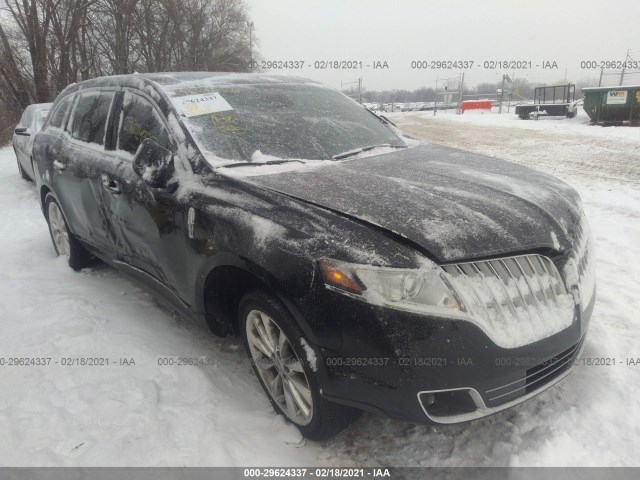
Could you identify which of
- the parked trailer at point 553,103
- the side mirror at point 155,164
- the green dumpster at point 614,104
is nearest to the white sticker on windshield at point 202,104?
the side mirror at point 155,164

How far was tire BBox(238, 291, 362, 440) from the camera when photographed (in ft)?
6.73

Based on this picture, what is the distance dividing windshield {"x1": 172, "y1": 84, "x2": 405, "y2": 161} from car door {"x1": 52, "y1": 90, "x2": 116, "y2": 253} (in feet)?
3.08

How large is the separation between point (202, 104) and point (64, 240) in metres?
2.33

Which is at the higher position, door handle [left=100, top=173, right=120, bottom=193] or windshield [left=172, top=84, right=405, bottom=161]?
windshield [left=172, top=84, right=405, bottom=161]

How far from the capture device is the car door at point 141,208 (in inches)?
105

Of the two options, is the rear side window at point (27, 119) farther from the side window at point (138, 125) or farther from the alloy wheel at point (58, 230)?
the side window at point (138, 125)

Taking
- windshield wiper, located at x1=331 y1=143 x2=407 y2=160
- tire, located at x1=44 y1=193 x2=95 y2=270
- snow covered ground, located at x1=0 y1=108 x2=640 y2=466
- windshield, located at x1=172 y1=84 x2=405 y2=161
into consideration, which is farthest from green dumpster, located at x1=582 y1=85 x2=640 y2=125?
tire, located at x1=44 y1=193 x2=95 y2=270

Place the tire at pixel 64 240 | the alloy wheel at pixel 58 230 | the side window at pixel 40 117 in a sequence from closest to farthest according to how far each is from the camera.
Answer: the tire at pixel 64 240
the alloy wheel at pixel 58 230
the side window at pixel 40 117

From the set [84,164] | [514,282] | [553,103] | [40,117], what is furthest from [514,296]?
[553,103]

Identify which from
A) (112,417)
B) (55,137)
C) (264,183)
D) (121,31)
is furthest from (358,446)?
(121,31)

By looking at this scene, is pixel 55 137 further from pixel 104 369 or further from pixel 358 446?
pixel 358 446

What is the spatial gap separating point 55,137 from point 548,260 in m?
4.11

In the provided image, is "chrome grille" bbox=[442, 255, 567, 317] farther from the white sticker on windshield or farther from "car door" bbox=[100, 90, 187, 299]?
the white sticker on windshield

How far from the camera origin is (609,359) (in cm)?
267
